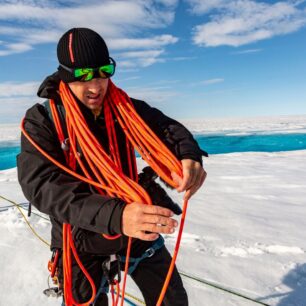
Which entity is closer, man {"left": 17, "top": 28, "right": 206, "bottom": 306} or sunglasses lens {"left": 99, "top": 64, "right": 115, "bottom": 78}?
man {"left": 17, "top": 28, "right": 206, "bottom": 306}

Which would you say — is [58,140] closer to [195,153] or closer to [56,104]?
[56,104]

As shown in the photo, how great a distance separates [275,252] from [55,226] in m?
2.52

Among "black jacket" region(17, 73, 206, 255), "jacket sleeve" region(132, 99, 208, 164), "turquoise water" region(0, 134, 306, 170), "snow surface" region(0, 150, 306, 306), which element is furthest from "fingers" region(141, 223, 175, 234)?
"turquoise water" region(0, 134, 306, 170)

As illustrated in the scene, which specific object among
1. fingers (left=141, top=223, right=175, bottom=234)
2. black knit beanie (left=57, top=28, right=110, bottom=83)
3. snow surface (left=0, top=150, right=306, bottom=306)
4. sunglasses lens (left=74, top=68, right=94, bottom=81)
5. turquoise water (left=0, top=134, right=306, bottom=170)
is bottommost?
turquoise water (left=0, top=134, right=306, bottom=170)

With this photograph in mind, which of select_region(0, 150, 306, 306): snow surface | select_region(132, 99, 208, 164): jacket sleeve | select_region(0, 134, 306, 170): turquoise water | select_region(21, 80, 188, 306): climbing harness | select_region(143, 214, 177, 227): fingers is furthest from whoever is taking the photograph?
select_region(0, 134, 306, 170): turquoise water

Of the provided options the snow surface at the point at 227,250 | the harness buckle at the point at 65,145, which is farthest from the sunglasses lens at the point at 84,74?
the snow surface at the point at 227,250

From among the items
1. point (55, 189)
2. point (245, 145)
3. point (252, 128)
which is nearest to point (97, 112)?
point (55, 189)

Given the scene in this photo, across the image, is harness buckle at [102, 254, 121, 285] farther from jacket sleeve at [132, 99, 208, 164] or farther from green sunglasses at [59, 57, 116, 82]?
green sunglasses at [59, 57, 116, 82]

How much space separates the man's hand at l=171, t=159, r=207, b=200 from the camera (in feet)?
4.10

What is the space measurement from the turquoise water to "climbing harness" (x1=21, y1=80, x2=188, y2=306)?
16257mm

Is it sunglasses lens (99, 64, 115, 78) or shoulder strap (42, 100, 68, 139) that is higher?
sunglasses lens (99, 64, 115, 78)

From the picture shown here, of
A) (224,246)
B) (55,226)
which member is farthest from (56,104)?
(224,246)

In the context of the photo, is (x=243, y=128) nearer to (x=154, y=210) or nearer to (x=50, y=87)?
(x=50, y=87)

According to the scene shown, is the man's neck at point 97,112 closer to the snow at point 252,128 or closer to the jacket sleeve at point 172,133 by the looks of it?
the jacket sleeve at point 172,133
